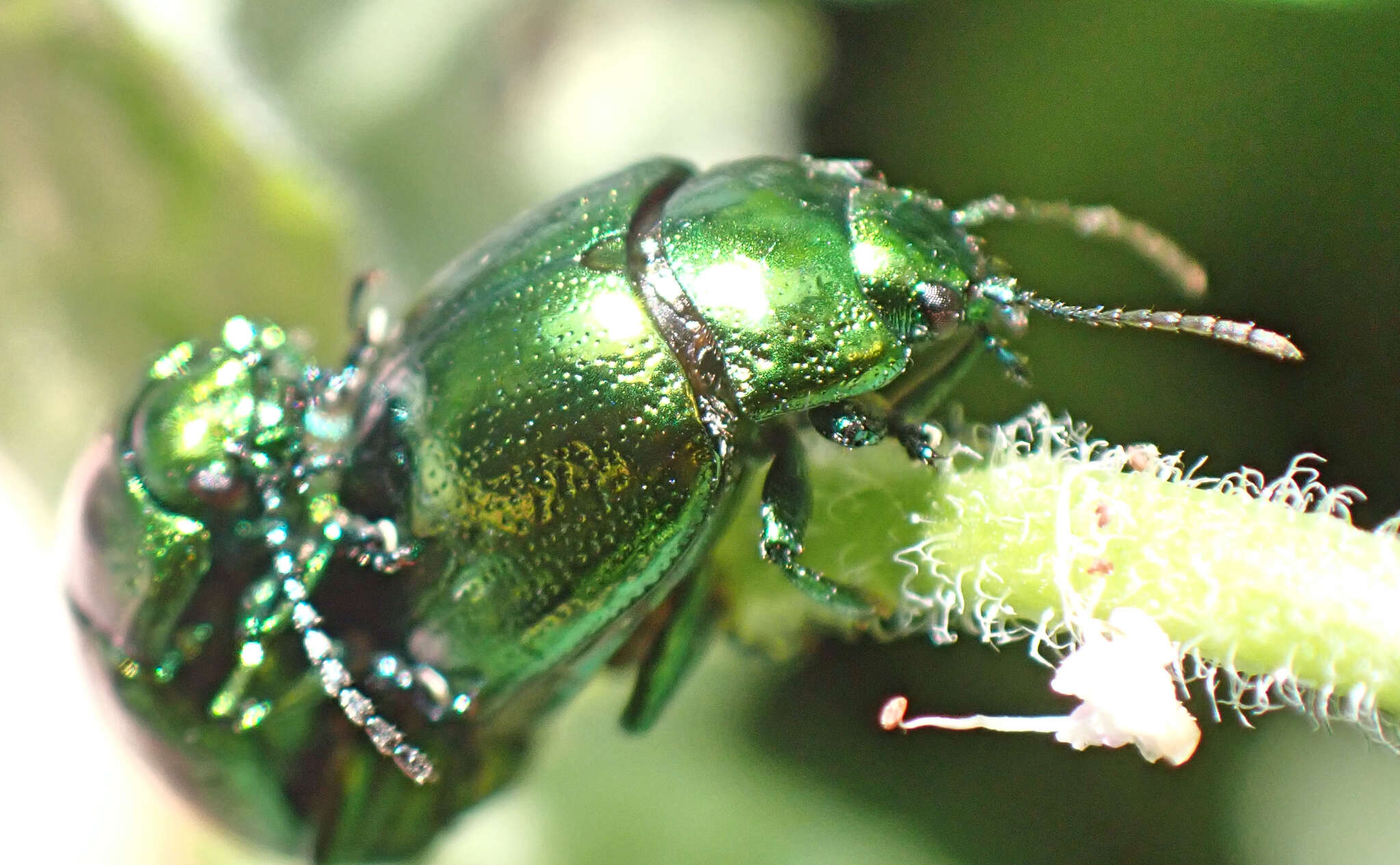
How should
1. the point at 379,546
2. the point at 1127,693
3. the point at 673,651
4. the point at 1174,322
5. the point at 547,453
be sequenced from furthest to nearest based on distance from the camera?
the point at 673,651 < the point at 379,546 < the point at 547,453 < the point at 1174,322 < the point at 1127,693

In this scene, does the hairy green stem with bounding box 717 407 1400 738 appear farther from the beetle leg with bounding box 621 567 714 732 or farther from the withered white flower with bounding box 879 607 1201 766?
the beetle leg with bounding box 621 567 714 732

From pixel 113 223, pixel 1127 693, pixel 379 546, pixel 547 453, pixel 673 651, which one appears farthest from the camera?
pixel 113 223

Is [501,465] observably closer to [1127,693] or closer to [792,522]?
[792,522]

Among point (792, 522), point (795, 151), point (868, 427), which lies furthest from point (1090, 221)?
point (795, 151)

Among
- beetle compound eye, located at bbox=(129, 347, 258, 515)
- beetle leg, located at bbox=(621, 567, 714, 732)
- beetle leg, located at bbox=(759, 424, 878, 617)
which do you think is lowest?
beetle leg, located at bbox=(621, 567, 714, 732)

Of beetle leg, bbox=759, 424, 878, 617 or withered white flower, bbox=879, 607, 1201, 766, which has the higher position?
beetle leg, bbox=759, 424, 878, 617

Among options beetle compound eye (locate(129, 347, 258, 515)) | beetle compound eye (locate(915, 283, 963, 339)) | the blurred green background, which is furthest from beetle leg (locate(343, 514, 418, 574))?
beetle compound eye (locate(915, 283, 963, 339))
